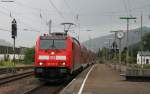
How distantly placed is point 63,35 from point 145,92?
9.96 metres

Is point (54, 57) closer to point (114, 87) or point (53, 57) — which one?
point (53, 57)

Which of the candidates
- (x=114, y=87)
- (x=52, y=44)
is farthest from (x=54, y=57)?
(x=114, y=87)

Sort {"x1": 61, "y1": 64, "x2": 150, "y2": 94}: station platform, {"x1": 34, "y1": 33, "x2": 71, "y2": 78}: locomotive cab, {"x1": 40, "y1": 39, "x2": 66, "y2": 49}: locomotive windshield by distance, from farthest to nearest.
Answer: {"x1": 40, "y1": 39, "x2": 66, "y2": 49}: locomotive windshield < {"x1": 34, "y1": 33, "x2": 71, "y2": 78}: locomotive cab < {"x1": 61, "y1": 64, "x2": 150, "y2": 94}: station platform

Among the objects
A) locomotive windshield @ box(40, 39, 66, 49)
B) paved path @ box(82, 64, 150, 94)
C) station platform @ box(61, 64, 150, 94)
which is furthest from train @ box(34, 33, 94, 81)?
paved path @ box(82, 64, 150, 94)

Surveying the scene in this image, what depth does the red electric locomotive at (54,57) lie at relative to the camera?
2597 centimetres

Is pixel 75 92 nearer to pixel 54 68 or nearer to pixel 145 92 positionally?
pixel 145 92

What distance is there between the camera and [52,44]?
88.6 ft

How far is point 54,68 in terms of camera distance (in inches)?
1027

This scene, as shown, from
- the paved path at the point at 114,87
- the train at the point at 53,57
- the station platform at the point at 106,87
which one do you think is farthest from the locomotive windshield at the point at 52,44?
the paved path at the point at 114,87

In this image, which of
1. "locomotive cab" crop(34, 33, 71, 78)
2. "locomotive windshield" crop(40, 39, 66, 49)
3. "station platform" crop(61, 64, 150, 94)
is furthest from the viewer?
"locomotive windshield" crop(40, 39, 66, 49)

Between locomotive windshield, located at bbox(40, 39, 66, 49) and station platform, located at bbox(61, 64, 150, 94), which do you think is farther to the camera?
locomotive windshield, located at bbox(40, 39, 66, 49)

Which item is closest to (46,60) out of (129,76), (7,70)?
(129,76)

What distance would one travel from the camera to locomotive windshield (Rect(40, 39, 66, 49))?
88.3ft

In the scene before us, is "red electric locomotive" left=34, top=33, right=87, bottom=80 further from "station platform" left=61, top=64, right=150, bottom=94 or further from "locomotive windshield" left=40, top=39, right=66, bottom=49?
"station platform" left=61, top=64, right=150, bottom=94
